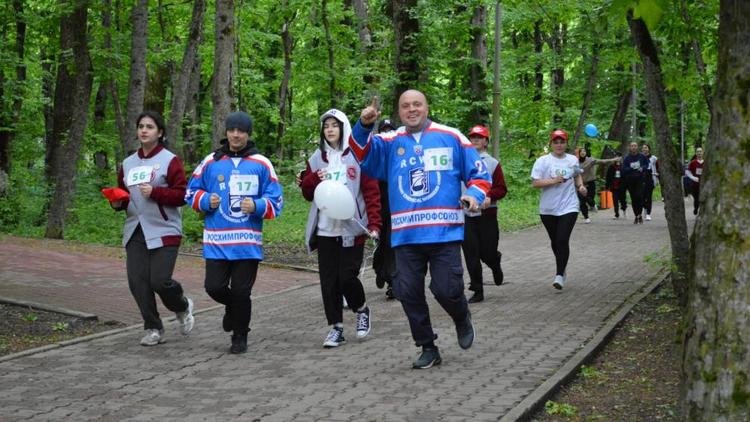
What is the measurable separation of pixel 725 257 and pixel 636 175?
22.0 metres

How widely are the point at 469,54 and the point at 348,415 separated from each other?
2682cm

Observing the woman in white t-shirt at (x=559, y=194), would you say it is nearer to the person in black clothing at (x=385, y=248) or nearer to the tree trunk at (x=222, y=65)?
the person in black clothing at (x=385, y=248)

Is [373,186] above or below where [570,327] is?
above

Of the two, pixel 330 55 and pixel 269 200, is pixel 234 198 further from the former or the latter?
pixel 330 55

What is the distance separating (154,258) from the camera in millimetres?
8961

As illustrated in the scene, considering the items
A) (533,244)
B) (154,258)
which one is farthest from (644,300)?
(533,244)

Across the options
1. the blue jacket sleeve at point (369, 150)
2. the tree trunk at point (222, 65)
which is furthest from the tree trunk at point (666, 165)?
Result: the tree trunk at point (222, 65)

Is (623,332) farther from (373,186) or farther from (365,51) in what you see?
(365,51)

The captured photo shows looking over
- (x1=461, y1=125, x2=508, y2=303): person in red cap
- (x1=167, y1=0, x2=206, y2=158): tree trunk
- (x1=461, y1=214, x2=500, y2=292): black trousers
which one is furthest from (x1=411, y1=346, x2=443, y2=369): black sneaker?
(x1=167, y1=0, x2=206, y2=158): tree trunk

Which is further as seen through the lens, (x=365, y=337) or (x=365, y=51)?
(x=365, y=51)

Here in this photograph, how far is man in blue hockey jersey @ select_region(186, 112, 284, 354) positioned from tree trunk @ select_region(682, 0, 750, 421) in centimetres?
448

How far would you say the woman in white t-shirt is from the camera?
12617 millimetres

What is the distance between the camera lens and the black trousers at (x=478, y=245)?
1194 cm

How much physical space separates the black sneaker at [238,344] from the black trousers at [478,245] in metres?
3.81
